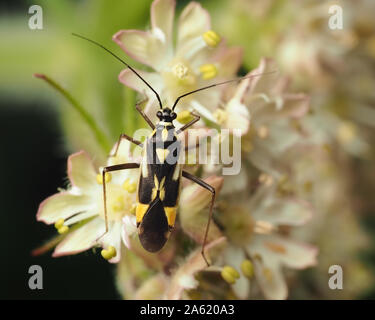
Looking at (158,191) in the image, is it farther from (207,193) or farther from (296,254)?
(296,254)

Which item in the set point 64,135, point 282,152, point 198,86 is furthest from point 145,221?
point 64,135

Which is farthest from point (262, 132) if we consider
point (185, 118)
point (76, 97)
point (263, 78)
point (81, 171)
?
point (76, 97)

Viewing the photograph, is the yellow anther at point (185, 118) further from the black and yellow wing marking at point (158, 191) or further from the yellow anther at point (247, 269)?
the yellow anther at point (247, 269)

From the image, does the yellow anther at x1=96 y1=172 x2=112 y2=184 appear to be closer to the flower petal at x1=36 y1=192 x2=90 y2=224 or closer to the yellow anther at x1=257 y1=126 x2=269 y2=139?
the flower petal at x1=36 y1=192 x2=90 y2=224

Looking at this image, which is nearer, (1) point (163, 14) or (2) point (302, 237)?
(1) point (163, 14)

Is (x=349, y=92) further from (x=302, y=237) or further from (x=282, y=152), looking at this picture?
(x=282, y=152)

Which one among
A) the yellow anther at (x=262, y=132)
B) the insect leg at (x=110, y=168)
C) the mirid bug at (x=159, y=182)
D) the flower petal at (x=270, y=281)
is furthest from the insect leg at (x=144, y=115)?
the flower petal at (x=270, y=281)

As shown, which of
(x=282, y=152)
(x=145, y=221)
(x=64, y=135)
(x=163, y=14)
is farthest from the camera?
(x=64, y=135)
